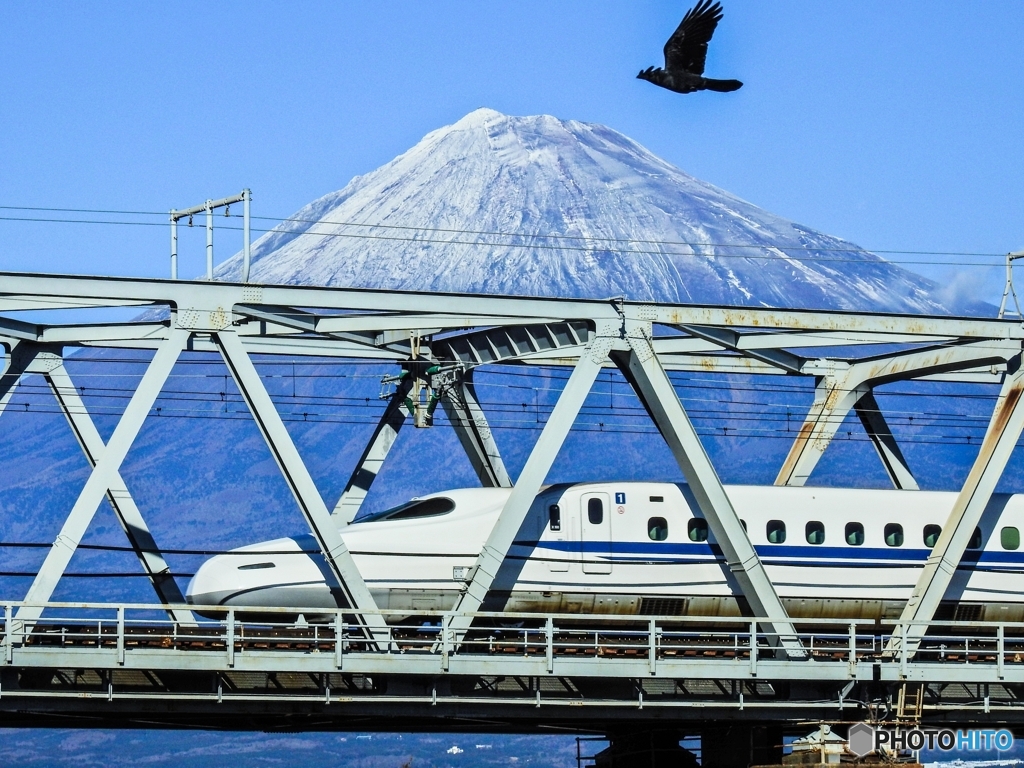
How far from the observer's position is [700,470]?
4022cm

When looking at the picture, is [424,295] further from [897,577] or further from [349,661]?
[897,577]

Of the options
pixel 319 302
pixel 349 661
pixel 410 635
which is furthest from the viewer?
pixel 410 635

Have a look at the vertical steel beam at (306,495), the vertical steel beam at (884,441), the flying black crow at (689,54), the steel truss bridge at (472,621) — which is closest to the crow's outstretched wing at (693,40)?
the flying black crow at (689,54)

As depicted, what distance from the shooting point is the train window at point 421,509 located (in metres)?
44.0

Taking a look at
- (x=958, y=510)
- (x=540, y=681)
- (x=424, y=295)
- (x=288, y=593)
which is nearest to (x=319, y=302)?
(x=424, y=295)

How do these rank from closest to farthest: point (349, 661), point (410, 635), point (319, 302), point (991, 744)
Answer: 1. point (349, 661)
2. point (319, 302)
3. point (991, 744)
4. point (410, 635)

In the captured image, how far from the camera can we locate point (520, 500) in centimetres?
3978

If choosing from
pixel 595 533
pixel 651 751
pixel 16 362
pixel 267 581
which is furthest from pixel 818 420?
pixel 16 362

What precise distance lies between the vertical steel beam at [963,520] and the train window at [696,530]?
551 cm

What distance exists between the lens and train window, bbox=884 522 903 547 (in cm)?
4688

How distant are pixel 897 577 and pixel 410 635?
13.1 m

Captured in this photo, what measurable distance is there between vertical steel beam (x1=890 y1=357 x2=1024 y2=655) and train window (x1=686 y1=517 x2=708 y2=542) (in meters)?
5.51

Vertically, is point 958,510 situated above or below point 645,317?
below

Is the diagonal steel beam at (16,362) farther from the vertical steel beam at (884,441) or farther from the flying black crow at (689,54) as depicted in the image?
the vertical steel beam at (884,441)
